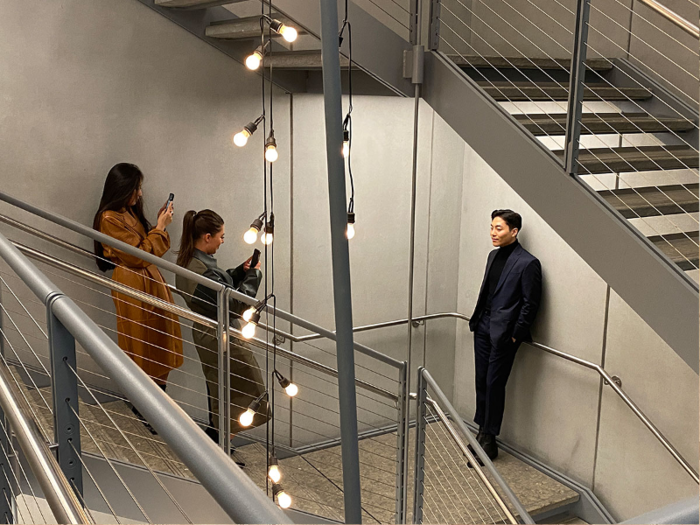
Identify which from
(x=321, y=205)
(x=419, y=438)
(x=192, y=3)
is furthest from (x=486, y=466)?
(x=192, y=3)

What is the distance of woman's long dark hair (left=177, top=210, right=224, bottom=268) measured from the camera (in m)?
3.98

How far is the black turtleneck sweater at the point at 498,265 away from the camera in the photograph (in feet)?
15.7

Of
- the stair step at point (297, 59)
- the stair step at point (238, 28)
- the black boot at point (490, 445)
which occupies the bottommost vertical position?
the black boot at point (490, 445)

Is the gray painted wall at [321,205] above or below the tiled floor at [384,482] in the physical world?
above

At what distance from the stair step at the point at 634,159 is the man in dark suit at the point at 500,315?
1320 mm

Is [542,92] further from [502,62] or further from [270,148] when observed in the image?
[270,148]

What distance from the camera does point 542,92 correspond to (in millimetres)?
3615

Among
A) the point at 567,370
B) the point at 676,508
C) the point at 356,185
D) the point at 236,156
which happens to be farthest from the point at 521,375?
the point at 676,508

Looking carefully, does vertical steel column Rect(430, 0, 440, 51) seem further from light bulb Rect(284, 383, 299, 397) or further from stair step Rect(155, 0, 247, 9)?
light bulb Rect(284, 383, 299, 397)

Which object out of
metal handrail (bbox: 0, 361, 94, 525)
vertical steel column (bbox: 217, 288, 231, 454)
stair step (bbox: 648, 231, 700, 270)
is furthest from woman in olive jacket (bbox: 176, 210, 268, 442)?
metal handrail (bbox: 0, 361, 94, 525)

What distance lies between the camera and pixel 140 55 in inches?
164

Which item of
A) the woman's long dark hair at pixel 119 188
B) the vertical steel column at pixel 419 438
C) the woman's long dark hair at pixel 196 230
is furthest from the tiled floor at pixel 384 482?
the woman's long dark hair at pixel 119 188

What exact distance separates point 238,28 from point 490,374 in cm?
270

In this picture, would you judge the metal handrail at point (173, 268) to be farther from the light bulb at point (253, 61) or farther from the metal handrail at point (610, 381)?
the metal handrail at point (610, 381)
